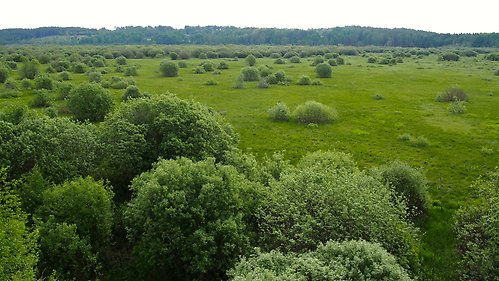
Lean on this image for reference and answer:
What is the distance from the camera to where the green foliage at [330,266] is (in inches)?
646

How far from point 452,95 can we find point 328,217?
62.0m

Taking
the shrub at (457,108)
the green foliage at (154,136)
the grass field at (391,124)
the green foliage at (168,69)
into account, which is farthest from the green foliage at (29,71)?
the shrub at (457,108)

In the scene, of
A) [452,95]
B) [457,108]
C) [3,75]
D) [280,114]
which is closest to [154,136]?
[280,114]

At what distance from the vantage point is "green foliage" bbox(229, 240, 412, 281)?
1641 cm

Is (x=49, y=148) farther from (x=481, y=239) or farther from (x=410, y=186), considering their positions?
(x=481, y=239)

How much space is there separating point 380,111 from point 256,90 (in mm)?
24602

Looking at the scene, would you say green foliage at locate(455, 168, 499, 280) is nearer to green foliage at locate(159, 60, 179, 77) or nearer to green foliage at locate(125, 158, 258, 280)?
green foliage at locate(125, 158, 258, 280)

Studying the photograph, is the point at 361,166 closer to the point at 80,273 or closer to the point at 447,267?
the point at 447,267

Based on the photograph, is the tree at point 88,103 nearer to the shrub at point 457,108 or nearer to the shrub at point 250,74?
the shrub at point 250,74

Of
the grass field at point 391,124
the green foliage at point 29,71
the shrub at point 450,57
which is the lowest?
the grass field at point 391,124

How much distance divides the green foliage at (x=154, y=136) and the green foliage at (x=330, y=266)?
40.9 ft

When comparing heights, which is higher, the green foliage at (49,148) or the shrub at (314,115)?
the green foliage at (49,148)

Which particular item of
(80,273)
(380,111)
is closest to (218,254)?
(80,273)

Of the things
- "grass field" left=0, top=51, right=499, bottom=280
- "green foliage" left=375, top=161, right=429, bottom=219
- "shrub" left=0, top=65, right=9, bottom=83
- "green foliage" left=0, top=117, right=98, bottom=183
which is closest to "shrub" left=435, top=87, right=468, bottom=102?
"grass field" left=0, top=51, right=499, bottom=280
